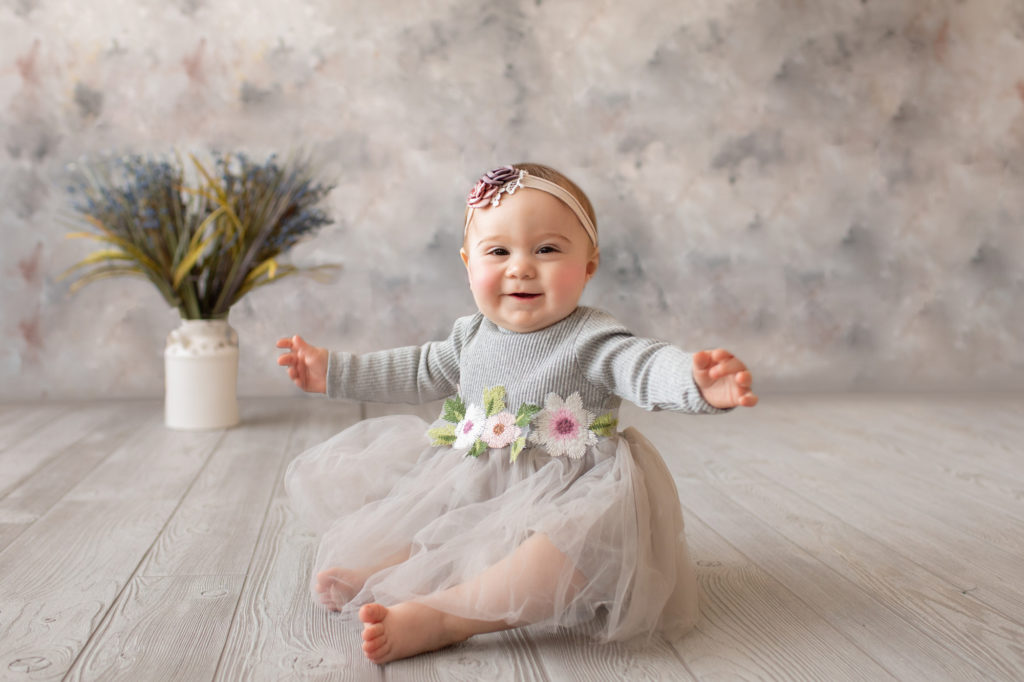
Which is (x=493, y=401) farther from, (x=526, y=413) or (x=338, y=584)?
(x=338, y=584)

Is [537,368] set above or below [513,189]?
below

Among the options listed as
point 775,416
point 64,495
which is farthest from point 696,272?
point 64,495

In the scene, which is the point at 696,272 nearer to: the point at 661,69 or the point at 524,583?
the point at 661,69

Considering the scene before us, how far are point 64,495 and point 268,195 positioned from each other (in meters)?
0.93

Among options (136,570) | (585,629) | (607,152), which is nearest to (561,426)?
(585,629)

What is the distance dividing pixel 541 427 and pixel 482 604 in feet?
0.85

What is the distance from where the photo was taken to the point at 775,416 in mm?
2729

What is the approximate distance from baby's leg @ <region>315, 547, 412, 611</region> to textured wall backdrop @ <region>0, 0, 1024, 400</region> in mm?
1770

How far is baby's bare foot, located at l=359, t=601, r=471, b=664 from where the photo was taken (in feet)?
3.51

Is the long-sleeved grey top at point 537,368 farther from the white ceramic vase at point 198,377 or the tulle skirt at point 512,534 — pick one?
the white ceramic vase at point 198,377

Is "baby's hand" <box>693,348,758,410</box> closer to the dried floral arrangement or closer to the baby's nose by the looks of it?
the baby's nose

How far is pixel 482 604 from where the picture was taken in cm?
110

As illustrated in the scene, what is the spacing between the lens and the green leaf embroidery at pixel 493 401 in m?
1.29

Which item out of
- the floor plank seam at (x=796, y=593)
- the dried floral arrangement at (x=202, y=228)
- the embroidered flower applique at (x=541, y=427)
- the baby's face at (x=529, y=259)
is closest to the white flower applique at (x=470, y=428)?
the embroidered flower applique at (x=541, y=427)
